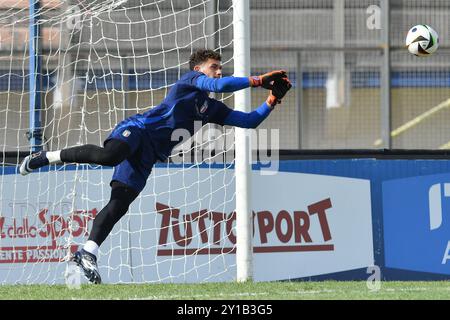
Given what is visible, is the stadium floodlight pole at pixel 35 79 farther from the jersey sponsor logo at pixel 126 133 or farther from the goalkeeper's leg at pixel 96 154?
the jersey sponsor logo at pixel 126 133

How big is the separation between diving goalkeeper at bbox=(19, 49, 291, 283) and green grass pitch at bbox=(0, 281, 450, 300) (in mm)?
458

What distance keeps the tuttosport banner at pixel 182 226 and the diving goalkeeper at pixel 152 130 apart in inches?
68.9

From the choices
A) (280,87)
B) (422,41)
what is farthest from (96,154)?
(422,41)

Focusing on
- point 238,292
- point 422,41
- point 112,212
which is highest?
point 422,41

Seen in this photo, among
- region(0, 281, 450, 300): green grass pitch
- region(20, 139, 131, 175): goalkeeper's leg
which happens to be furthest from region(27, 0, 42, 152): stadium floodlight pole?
region(0, 281, 450, 300): green grass pitch

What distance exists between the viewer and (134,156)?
29.2 ft

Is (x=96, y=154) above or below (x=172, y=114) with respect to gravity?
below

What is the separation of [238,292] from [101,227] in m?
1.31

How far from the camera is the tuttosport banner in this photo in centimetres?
1091

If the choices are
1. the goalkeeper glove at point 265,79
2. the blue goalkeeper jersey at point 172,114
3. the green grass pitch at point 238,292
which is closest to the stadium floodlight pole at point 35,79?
the green grass pitch at point 238,292

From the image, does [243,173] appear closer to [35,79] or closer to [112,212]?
[112,212]

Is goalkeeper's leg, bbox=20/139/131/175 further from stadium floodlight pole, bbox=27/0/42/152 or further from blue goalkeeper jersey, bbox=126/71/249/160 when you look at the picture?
stadium floodlight pole, bbox=27/0/42/152
